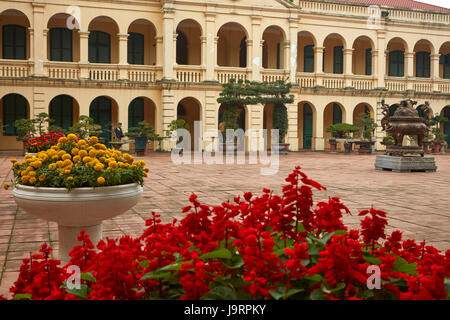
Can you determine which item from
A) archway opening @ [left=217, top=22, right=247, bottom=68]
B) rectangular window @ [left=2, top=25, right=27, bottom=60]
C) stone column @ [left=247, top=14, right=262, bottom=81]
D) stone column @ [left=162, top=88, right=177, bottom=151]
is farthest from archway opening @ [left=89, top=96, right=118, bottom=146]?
stone column @ [left=247, top=14, right=262, bottom=81]

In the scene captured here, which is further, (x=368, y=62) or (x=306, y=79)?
(x=368, y=62)

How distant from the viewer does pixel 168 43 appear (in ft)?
76.8

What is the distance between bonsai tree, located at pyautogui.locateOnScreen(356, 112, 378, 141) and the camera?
25095mm

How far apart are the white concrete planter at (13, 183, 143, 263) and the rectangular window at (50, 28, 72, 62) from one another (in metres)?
22.2

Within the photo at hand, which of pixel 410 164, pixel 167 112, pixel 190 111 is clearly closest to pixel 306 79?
pixel 190 111

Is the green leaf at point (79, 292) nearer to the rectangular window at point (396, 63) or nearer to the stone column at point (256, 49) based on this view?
the stone column at point (256, 49)

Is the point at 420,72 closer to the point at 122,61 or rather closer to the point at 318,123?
the point at 318,123

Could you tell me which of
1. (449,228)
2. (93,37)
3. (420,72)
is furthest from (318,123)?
(449,228)

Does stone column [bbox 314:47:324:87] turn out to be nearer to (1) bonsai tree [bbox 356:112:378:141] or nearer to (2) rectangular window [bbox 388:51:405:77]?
(1) bonsai tree [bbox 356:112:378:141]

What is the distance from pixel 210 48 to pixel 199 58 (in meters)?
2.66

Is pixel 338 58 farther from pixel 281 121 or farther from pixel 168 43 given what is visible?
pixel 168 43

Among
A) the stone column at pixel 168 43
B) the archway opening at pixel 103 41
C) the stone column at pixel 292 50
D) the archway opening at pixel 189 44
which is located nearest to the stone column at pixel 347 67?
the stone column at pixel 292 50

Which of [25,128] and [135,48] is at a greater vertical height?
[135,48]

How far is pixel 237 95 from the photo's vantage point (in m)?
21.9
